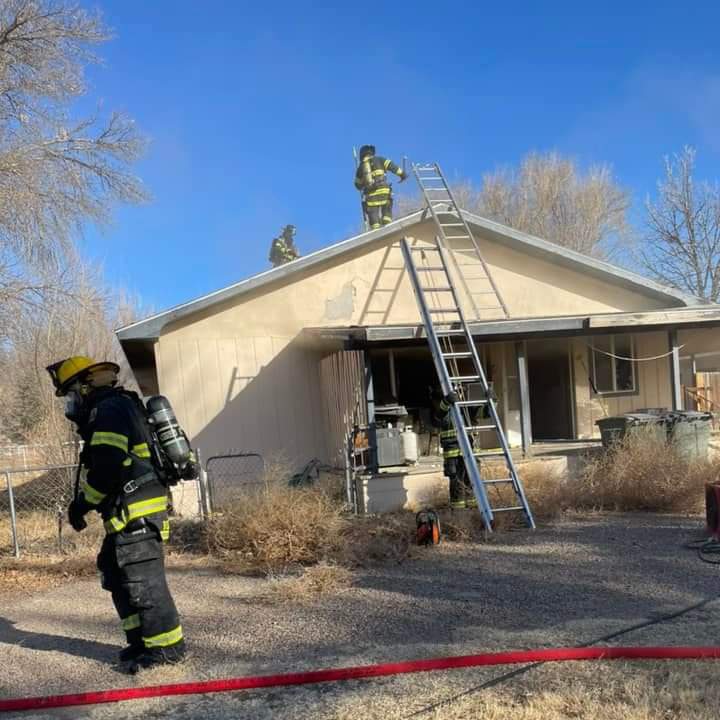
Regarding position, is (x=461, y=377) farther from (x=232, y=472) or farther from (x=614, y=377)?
(x=614, y=377)

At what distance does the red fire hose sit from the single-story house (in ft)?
18.5

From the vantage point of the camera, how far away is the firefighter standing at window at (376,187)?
1391 cm

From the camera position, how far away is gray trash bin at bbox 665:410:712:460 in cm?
910

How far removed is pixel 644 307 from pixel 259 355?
7.00 metres

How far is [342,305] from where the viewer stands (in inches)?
438

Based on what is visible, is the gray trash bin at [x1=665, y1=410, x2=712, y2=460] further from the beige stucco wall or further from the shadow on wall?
the shadow on wall

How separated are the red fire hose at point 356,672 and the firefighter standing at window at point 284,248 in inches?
644

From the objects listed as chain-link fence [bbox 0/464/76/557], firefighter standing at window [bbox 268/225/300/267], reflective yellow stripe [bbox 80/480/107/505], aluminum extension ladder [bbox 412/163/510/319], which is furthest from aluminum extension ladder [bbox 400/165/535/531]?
firefighter standing at window [bbox 268/225/300/267]

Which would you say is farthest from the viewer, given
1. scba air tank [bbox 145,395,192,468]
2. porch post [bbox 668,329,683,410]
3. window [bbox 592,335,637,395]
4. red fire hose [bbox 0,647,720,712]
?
window [bbox 592,335,637,395]

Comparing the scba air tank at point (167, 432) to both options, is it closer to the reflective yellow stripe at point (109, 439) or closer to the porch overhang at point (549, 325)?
the reflective yellow stripe at point (109, 439)

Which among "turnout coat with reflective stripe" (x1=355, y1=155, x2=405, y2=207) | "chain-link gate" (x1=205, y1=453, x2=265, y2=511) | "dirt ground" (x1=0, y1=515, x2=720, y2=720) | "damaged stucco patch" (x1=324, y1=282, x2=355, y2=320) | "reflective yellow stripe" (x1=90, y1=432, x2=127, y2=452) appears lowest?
"dirt ground" (x1=0, y1=515, x2=720, y2=720)

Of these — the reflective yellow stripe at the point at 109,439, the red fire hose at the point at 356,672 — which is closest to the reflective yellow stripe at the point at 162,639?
the red fire hose at the point at 356,672

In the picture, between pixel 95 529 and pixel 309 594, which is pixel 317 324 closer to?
pixel 95 529

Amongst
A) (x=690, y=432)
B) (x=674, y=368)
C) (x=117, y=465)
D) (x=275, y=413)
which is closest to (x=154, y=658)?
(x=117, y=465)
